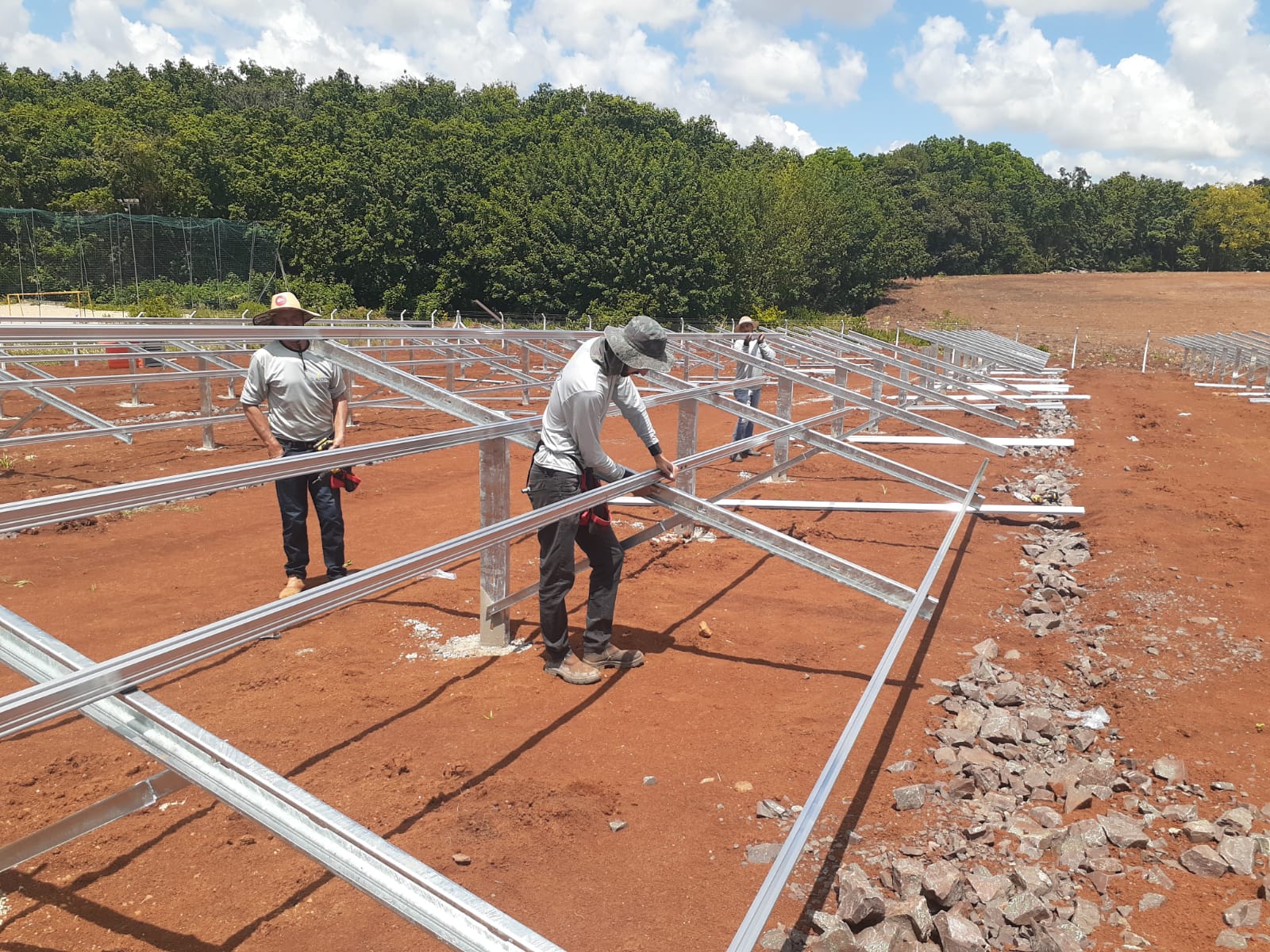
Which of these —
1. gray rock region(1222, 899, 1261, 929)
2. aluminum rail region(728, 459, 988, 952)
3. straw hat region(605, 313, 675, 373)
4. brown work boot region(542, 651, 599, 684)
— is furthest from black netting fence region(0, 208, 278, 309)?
gray rock region(1222, 899, 1261, 929)

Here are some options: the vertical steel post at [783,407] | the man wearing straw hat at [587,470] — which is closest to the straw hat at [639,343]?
the man wearing straw hat at [587,470]

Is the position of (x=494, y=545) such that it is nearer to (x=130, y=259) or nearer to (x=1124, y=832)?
(x=1124, y=832)

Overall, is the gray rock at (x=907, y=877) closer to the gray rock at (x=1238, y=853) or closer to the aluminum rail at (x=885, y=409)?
the gray rock at (x=1238, y=853)

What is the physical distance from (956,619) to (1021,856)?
8.38 ft

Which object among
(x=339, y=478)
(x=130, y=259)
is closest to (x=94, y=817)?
(x=339, y=478)

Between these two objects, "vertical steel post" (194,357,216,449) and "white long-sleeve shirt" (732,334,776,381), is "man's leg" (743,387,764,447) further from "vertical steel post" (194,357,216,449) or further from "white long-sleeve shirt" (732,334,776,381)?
"vertical steel post" (194,357,216,449)

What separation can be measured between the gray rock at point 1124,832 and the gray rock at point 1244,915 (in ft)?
1.19

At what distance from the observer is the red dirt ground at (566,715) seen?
2.70 meters

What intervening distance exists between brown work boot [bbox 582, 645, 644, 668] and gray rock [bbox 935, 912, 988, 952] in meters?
2.19

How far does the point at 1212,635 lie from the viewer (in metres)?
4.98

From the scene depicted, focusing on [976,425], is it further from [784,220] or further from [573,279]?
[784,220]

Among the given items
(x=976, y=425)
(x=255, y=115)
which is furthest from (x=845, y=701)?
(x=255, y=115)

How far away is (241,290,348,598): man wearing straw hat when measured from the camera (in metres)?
5.19

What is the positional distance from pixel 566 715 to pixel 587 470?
3.90ft
